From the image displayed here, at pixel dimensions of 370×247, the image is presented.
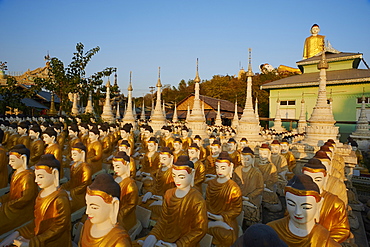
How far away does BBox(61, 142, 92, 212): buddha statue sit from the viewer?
5.38 metres

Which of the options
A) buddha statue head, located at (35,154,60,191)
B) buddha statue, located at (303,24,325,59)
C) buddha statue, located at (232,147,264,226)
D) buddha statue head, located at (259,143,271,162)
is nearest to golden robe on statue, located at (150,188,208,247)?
buddha statue head, located at (35,154,60,191)

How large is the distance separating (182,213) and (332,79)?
27733mm

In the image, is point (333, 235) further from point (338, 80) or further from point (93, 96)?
point (338, 80)

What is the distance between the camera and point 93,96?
73.4 ft

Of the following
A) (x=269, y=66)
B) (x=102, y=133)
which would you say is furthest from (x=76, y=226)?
(x=269, y=66)

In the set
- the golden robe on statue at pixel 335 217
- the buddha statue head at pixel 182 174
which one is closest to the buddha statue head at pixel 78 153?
the buddha statue head at pixel 182 174

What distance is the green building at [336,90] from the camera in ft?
80.4

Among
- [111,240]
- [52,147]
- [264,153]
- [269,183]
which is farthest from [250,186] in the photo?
[52,147]

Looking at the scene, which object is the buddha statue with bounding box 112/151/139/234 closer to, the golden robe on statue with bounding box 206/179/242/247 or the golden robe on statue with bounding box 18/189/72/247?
the golden robe on statue with bounding box 18/189/72/247

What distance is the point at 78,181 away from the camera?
5.60 metres

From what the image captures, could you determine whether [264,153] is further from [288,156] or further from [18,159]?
[18,159]

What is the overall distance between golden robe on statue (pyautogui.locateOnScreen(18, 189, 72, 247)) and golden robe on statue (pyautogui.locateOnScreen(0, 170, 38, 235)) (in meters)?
0.72

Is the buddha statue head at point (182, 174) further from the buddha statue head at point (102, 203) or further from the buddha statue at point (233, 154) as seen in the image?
the buddha statue at point (233, 154)

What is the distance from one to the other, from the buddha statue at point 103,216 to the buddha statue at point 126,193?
61.4 inches
